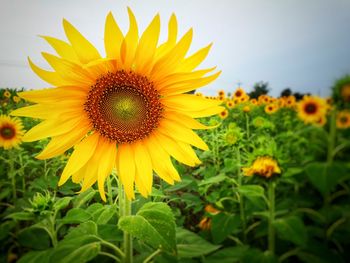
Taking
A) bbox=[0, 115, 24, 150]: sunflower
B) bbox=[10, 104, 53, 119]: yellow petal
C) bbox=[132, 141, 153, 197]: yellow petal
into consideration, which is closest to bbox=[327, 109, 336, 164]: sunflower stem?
bbox=[132, 141, 153, 197]: yellow petal

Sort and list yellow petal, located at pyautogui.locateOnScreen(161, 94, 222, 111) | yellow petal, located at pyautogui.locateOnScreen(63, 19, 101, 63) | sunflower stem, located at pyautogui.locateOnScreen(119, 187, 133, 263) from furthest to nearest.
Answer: sunflower stem, located at pyautogui.locateOnScreen(119, 187, 133, 263) → yellow petal, located at pyautogui.locateOnScreen(161, 94, 222, 111) → yellow petal, located at pyautogui.locateOnScreen(63, 19, 101, 63)

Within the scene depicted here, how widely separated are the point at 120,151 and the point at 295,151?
52cm

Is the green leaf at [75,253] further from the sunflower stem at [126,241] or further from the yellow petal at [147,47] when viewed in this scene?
the yellow petal at [147,47]

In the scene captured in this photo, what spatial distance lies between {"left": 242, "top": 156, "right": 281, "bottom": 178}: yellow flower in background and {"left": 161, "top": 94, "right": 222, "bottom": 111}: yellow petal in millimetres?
229

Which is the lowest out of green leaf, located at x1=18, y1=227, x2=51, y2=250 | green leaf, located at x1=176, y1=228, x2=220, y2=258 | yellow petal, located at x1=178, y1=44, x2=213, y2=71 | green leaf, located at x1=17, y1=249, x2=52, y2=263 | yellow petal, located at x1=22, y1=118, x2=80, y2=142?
green leaf, located at x1=18, y1=227, x2=51, y2=250

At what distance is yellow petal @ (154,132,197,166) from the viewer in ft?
2.73

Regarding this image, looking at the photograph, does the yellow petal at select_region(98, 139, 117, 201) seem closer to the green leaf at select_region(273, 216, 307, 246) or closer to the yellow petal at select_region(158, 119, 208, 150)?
the yellow petal at select_region(158, 119, 208, 150)

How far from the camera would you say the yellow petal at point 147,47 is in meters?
0.69

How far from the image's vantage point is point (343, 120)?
0.57 meters

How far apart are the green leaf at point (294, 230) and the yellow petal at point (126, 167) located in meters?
0.41

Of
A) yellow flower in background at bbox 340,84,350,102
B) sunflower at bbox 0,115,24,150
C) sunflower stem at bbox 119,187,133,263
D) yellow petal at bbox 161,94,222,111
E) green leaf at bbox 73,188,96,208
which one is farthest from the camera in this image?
sunflower at bbox 0,115,24,150

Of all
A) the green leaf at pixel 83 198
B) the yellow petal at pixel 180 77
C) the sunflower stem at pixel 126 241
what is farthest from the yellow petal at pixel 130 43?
the green leaf at pixel 83 198

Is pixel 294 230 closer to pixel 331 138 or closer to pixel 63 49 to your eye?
pixel 331 138

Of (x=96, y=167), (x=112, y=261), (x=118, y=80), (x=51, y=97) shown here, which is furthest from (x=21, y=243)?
(x=118, y=80)
